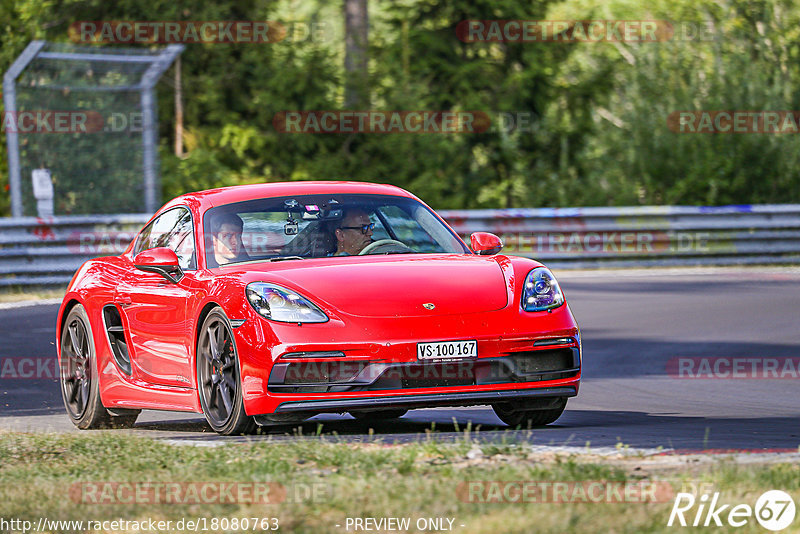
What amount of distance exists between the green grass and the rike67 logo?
0.05 meters

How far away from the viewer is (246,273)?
830 centimetres

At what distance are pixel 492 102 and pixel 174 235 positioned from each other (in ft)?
73.4

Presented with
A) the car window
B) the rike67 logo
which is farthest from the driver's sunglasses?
the rike67 logo

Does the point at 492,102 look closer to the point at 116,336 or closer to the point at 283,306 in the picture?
the point at 116,336

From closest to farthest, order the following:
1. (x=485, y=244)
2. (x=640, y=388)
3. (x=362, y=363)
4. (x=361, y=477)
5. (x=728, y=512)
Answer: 1. (x=728, y=512)
2. (x=361, y=477)
3. (x=362, y=363)
4. (x=485, y=244)
5. (x=640, y=388)

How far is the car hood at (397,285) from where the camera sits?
802 centimetres

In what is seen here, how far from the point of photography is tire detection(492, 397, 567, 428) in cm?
867

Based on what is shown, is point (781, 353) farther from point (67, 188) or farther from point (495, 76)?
point (495, 76)

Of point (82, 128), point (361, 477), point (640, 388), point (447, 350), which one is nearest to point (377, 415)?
point (447, 350)

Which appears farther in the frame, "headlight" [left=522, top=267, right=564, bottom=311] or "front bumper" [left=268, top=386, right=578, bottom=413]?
"headlight" [left=522, top=267, right=564, bottom=311]

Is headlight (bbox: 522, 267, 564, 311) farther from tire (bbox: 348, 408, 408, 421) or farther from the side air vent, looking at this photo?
the side air vent

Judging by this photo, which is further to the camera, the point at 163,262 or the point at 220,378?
the point at 163,262

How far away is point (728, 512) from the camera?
5.39m

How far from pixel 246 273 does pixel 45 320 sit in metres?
8.18
